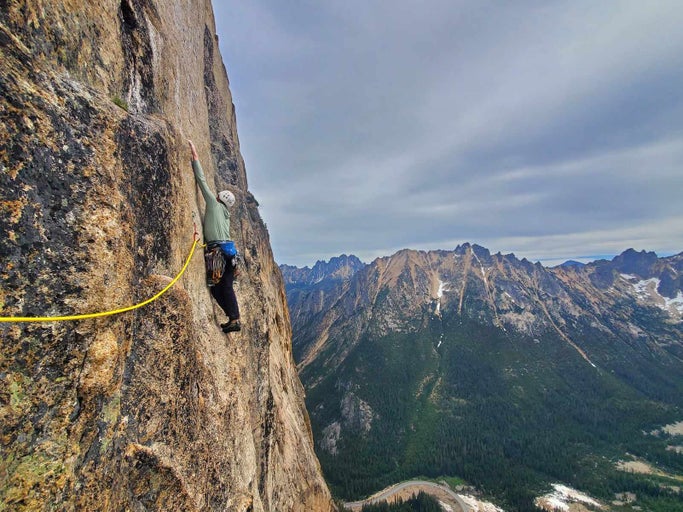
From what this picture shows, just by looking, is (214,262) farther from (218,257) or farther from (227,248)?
(227,248)

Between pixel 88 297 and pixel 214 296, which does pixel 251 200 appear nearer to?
pixel 214 296

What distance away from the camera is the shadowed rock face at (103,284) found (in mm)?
4547

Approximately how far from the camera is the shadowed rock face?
4.55 meters

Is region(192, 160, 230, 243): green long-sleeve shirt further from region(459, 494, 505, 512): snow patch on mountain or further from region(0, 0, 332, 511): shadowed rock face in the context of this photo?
region(459, 494, 505, 512): snow patch on mountain

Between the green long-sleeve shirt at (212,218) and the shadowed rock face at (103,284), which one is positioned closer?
the shadowed rock face at (103,284)

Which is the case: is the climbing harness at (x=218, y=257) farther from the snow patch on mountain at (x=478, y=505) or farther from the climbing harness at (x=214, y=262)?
the snow patch on mountain at (x=478, y=505)

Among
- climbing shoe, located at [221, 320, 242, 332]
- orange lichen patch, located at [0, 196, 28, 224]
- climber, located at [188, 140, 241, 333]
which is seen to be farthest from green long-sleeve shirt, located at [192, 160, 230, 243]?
orange lichen patch, located at [0, 196, 28, 224]

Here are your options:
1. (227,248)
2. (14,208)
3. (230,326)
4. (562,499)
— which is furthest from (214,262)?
(562,499)

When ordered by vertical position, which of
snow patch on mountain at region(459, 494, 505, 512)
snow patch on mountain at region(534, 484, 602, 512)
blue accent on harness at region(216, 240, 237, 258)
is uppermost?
blue accent on harness at region(216, 240, 237, 258)

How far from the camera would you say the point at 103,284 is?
582 centimetres

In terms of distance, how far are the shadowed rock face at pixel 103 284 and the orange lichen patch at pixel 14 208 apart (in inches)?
0.8

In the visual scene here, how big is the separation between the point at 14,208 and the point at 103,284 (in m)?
1.77

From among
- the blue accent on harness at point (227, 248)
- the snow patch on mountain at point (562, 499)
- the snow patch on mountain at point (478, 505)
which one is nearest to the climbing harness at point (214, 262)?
the blue accent on harness at point (227, 248)

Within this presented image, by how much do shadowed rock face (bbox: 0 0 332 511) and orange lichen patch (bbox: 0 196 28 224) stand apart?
0.02 metres
